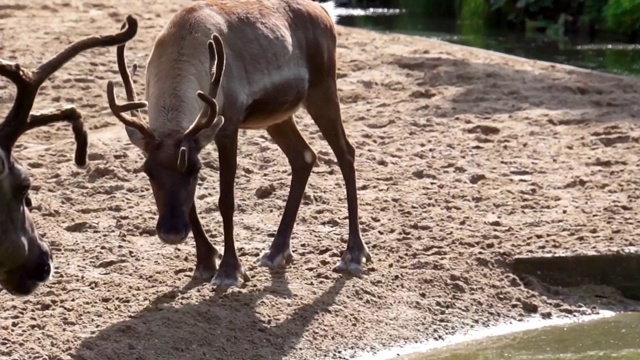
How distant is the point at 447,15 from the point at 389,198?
1496cm

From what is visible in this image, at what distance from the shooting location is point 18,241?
19.8 feet

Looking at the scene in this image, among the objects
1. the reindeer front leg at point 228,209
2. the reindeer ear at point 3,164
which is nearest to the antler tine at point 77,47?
the reindeer ear at point 3,164

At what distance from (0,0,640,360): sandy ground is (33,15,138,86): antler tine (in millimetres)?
1439

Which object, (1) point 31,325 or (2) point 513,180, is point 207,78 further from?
(2) point 513,180

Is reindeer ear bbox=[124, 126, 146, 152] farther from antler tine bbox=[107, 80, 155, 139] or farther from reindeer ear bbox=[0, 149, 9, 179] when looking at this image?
reindeer ear bbox=[0, 149, 9, 179]

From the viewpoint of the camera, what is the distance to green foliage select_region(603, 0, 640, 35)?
62.2ft

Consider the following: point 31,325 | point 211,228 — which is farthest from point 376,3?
point 31,325

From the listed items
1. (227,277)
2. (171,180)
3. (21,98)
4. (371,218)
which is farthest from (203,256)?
(21,98)

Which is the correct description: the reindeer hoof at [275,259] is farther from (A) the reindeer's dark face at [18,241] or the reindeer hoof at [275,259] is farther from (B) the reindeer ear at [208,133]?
(A) the reindeer's dark face at [18,241]

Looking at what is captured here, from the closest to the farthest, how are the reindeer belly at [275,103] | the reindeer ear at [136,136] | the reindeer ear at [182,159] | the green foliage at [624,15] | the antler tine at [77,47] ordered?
1. the antler tine at [77,47]
2. the reindeer ear at [182,159]
3. the reindeer ear at [136,136]
4. the reindeer belly at [275,103]
5. the green foliage at [624,15]

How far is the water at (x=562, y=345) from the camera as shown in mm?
7402

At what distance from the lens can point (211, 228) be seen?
866 centimetres

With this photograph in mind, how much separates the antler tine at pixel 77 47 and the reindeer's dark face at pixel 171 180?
97 cm

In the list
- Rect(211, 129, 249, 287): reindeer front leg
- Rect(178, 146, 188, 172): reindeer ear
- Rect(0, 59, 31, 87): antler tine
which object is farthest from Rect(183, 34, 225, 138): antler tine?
Rect(0, 59, 31, 87): antler tine
